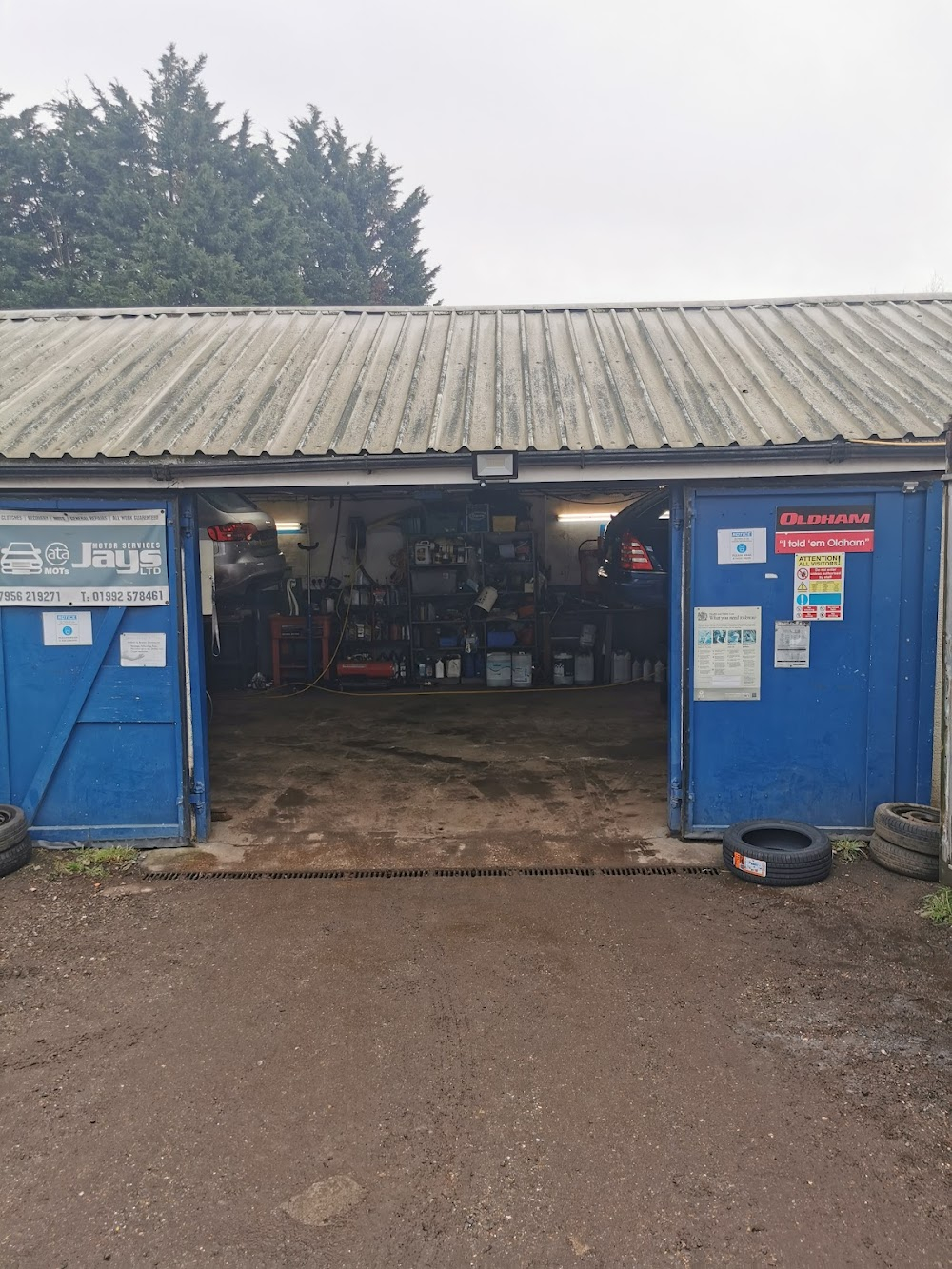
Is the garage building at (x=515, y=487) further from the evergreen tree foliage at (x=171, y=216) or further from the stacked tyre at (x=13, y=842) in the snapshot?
the evergreen tree foliage at (x=171, y=216)

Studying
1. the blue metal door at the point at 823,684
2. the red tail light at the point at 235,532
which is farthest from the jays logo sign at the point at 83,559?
the blue metal door at the point at 823,684

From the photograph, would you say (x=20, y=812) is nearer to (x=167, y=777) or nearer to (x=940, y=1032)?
(x=167, y=777)

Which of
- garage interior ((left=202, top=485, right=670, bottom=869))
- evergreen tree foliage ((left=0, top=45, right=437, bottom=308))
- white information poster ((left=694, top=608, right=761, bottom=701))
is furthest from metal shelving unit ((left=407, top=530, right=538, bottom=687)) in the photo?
evergreen tree foliage ((left=0, top=45, right=437, bottom=308))

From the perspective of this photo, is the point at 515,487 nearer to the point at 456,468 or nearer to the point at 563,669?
the point at 456,468

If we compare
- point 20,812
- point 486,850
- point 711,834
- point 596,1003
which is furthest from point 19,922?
point 711,834

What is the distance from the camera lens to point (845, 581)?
5289 mm

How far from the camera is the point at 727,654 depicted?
5.39 m

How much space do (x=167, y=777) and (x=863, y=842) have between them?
188 inches

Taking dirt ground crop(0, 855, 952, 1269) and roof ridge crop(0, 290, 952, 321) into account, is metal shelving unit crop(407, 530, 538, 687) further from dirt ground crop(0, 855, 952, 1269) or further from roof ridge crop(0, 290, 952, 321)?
dirt ground crop(0, 855, 952, 1269)

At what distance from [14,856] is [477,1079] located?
3.58m

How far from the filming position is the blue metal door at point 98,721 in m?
5.36

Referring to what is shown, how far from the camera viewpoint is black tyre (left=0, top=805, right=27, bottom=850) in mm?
5043

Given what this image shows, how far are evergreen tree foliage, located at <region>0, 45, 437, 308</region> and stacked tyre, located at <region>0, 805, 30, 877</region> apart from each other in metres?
19.0

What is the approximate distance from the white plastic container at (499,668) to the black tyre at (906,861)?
6.94m
